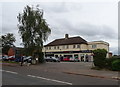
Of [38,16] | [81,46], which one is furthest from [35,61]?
[81,46]

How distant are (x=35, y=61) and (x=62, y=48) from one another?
110ft

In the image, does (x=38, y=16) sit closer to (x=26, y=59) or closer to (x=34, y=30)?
(x=34, y=30)

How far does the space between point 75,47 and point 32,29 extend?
32414mm

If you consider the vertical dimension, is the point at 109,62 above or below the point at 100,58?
below

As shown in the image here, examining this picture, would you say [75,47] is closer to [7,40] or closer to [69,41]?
[69,41]

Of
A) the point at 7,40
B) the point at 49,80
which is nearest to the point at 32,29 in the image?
the point at 49,80

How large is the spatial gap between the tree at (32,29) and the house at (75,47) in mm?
28669

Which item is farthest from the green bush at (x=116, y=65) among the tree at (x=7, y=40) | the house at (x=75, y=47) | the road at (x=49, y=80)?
the tree at (x=7, y=40)

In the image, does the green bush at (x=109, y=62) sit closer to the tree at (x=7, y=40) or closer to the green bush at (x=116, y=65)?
the green bush at (x=116, y=65)

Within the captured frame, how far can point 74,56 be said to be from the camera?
62.8m

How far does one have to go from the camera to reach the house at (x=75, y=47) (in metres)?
60.0

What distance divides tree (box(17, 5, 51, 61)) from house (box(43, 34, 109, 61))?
28.7 metres

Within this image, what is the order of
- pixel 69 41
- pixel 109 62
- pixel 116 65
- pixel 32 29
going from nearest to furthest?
pixel 116 65, pixel 109 62, pixel 32 29, pixel 69 41

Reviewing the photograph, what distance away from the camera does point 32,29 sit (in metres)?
31.8
